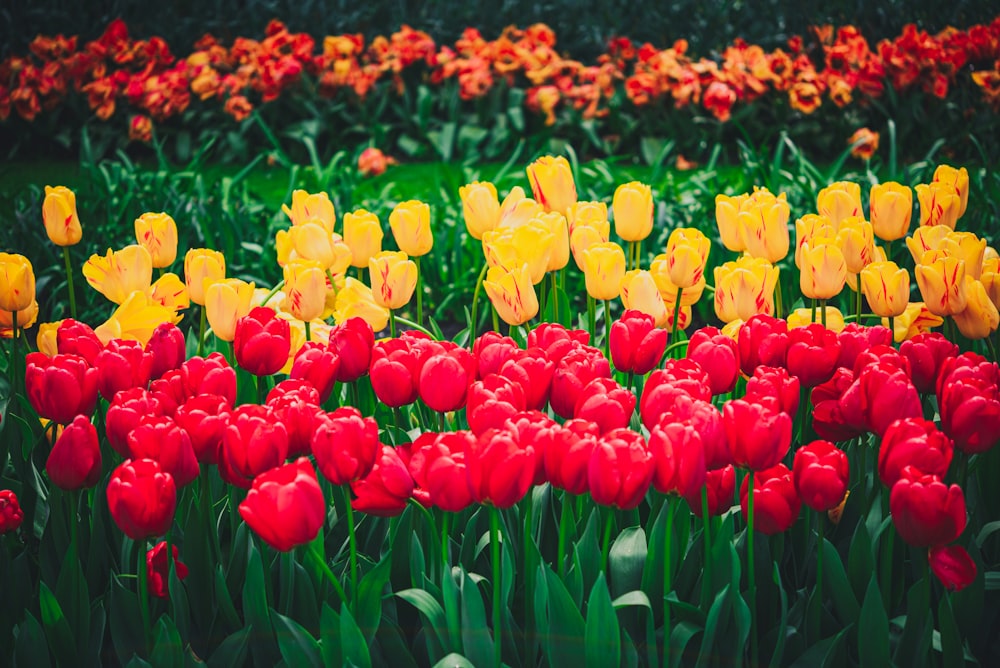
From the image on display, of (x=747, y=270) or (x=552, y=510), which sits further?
(x=747, y=270)

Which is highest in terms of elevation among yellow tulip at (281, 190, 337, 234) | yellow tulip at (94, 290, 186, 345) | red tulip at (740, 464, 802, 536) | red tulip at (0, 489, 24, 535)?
yellow tulip at (281, 190, 337, 234)

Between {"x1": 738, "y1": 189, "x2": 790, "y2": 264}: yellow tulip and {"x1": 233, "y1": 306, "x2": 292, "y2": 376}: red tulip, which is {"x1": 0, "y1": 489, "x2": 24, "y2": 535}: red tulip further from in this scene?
{"x1": 738, "y1": 189, "x2": 790, "y2": 264}: yellow tulip

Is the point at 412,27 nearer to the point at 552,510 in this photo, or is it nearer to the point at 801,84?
the point at 801,84

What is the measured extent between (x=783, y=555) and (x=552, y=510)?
393 mm

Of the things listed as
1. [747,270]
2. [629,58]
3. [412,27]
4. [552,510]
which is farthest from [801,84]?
[552,510]

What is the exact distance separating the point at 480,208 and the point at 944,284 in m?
0.96

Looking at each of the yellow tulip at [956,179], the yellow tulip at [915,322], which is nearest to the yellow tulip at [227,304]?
the yellow tulip at [915,322]

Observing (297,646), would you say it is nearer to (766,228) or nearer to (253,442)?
(253,442)

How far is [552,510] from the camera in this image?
64.6 inches

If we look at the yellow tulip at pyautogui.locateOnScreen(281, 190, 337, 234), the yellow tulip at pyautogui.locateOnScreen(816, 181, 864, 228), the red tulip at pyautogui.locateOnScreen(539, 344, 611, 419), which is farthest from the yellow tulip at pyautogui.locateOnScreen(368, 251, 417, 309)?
the yellow tulip at pyautogui.locateOnScreen(816, 181, 864, 228)

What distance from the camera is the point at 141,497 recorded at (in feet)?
3.95

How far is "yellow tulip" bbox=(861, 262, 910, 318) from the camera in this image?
176 cm

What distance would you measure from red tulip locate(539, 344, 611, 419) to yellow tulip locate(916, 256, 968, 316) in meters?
0.62

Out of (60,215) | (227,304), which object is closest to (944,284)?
(227,304)
